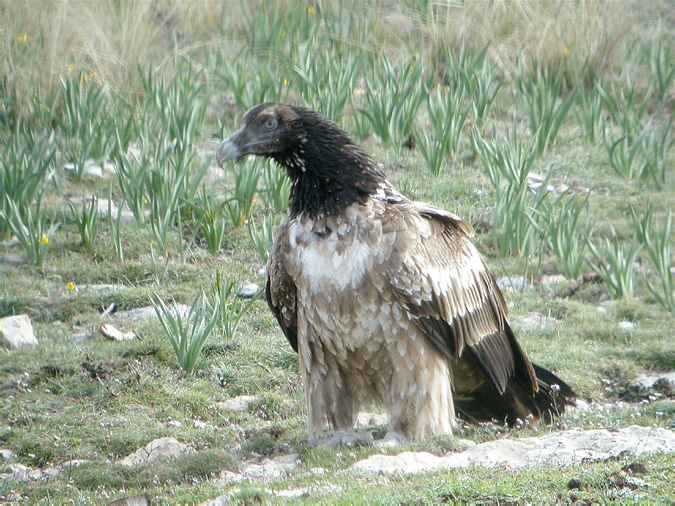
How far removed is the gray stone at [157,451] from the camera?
22.2 ft

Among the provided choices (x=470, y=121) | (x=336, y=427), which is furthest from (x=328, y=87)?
(x=336, y=427)

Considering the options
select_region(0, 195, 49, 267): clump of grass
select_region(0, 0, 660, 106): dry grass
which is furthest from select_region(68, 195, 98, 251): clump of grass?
select_region(0, 0, 660, 106): dry grass

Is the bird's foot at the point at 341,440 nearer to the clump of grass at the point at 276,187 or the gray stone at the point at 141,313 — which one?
the gray stone at the point at 141,313

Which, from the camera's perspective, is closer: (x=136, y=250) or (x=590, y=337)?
(x=590, y=337)

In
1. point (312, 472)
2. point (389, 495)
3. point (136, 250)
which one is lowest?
point (136, 250)

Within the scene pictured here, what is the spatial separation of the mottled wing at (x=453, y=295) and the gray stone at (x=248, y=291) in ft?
8.05

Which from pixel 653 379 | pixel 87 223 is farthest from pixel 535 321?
pixel 87 223

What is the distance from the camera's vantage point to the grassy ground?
20.5ft

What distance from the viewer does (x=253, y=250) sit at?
32.4ft

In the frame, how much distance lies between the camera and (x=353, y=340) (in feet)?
21.4

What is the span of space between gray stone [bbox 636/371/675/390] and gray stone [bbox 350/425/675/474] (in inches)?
60.8

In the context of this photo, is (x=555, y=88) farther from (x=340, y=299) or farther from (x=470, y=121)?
(x=340, y=299)

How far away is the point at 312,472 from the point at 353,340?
96 centimetres

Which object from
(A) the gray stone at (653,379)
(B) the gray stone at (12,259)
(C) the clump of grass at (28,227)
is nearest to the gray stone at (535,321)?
(A) the gray stone at (653,379)
